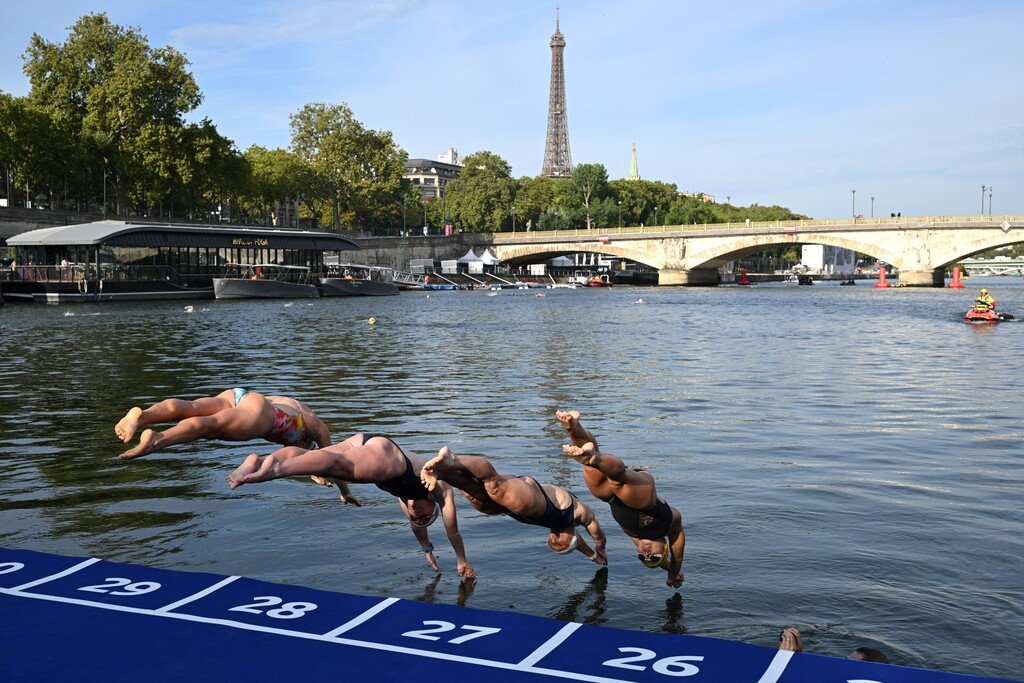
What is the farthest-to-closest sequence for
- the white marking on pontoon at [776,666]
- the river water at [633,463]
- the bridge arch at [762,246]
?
the bridge arch at [762,246], the river water at [633,463], the white marking on pontoon at [776,666]

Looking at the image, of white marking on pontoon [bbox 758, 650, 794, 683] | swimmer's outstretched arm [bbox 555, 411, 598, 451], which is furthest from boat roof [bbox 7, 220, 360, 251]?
white marking on pontoon [bbox 758, 650, 794, 683]

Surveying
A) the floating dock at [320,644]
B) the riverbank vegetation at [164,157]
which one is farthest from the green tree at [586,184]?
the floating dock at [320,644]

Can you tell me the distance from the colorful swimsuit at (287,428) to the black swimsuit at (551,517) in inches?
67.3

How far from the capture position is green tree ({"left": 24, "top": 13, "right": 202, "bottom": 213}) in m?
79.1

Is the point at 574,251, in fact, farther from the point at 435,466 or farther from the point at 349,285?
the point at 435,466

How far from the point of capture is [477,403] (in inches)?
768

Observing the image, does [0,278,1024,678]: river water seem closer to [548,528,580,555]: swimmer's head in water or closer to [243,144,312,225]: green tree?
[548,528,580,555]: swimmer's head in water

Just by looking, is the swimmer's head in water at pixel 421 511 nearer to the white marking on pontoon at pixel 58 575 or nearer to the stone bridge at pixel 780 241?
the white marking on pontoon at pixel 58 575

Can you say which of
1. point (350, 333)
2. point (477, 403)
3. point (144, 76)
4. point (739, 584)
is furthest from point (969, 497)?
point (144, 76)

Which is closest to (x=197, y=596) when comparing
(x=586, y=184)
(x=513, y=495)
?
(x=513, y=495)

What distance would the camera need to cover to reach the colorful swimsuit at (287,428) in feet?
24.4

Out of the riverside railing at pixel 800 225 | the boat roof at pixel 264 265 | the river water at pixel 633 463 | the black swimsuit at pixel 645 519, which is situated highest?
the riverside railing at pixel 800 225

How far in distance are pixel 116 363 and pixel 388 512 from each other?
59.6ft

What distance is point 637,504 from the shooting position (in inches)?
301
